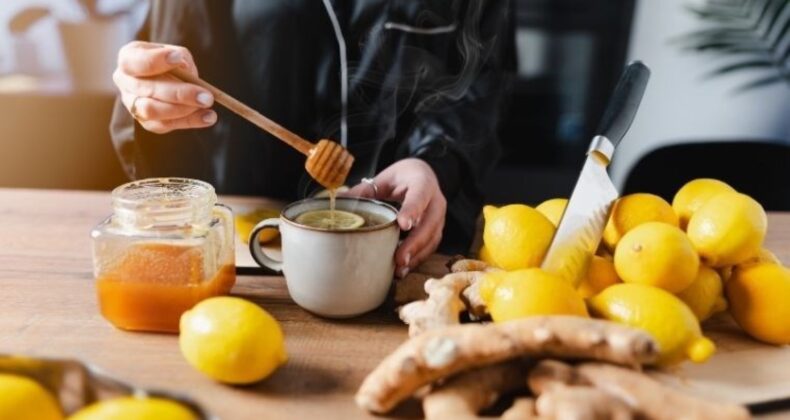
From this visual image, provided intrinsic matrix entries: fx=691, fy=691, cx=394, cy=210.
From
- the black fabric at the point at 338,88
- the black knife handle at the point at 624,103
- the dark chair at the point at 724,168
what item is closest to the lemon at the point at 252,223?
the black fabric at the point at 338,88

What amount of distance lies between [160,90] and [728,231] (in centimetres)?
74

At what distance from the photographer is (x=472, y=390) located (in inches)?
25.1

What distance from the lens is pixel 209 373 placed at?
27.6 inches

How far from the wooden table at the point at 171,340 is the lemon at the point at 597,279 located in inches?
9.0

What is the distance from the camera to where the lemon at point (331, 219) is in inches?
34.2

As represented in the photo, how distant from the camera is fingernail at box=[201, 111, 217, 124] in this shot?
98cm

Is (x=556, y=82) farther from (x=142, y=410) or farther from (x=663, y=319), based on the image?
(x=142, y=410)

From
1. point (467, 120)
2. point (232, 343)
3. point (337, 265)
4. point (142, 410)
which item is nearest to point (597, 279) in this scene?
point (337, 265)

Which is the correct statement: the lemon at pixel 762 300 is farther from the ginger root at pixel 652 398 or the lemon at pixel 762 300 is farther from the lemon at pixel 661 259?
the ginger root at pixel 652 398

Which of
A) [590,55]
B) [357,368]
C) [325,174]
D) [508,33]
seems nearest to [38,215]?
[325,174]

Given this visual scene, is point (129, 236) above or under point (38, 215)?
above

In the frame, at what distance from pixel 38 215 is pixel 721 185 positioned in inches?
44.7

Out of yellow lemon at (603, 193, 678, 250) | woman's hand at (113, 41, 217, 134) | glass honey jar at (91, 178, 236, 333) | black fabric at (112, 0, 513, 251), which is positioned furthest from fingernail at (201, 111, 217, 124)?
yellow lemon at (603, 193, 678, 250)

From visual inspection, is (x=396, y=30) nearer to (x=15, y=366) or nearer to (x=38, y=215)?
(x=38, y=215)
